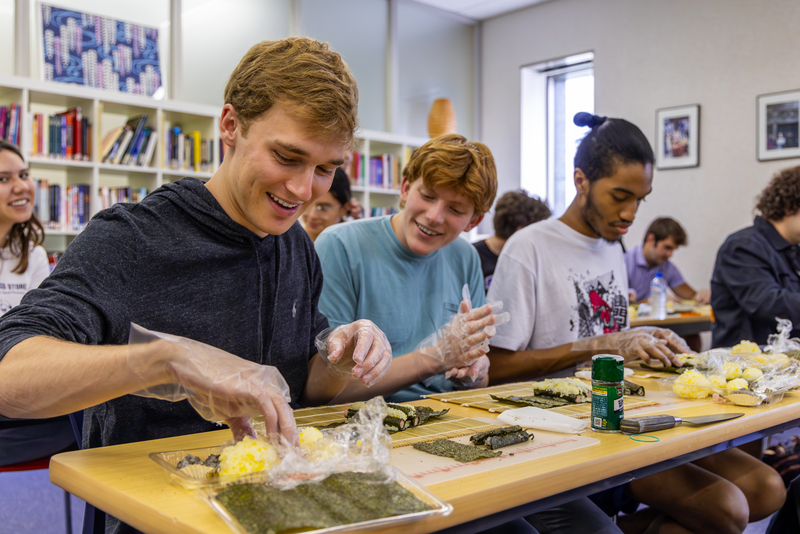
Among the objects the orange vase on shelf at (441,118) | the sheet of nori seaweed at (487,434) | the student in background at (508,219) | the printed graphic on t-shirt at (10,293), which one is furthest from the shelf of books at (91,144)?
the sheet of nori seaweed at (487,434)

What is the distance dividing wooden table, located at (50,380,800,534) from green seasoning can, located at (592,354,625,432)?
0.10ft

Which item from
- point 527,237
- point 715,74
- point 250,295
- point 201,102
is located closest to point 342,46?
point 201,102

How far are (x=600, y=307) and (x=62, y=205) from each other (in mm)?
3559

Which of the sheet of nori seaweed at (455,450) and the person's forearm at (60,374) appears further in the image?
the sheet of nori seaweed at (455,450)

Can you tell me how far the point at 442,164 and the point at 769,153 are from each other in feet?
14.2

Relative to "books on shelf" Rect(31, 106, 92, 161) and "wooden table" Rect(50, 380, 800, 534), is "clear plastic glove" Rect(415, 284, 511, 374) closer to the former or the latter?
"wooden table" Rect(50, 380, 800, 534)

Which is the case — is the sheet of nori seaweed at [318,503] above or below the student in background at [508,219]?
below

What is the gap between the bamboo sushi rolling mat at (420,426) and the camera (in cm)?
115

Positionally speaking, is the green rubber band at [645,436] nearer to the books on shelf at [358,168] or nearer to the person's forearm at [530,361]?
the person's forearm at [530,361]

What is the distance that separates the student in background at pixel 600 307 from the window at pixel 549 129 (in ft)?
Answer: 14.6

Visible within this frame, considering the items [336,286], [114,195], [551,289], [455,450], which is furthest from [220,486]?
[114,195]

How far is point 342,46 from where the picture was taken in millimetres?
5977

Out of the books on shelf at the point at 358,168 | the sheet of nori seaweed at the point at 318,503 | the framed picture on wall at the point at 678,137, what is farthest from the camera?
the books on shelf at the point at 358,168

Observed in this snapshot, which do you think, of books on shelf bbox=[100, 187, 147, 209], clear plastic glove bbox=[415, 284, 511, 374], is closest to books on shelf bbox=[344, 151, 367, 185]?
books on shelf bbox=[100, 187, 147, 209]
